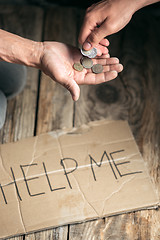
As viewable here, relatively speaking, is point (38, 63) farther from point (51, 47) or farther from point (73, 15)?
point (73, 15)

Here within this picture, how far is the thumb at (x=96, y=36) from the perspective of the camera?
2.85 ft

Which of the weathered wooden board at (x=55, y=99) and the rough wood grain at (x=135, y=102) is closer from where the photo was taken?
the rough wood grain at (x=135, y=102)

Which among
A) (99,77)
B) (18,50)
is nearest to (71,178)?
(99,77)

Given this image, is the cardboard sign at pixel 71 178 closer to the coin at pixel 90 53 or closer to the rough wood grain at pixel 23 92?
the rough wood grain at pixel 23 92

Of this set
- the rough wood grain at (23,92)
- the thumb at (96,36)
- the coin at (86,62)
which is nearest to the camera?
the thumb at (96,36)

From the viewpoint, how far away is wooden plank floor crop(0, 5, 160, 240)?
92 centimetres

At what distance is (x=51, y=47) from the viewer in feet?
3.16

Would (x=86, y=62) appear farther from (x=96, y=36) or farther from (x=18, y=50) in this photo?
(x=18, y=50)

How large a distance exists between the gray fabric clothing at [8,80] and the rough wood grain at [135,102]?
0.88 ft

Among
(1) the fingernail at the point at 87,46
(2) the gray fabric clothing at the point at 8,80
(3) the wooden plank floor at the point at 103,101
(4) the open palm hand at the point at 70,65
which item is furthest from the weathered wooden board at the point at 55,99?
(1) the fingernail at the point at 87,46

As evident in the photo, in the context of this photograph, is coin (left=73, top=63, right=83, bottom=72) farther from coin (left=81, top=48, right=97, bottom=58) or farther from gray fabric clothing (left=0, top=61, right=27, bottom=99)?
gray fabric clothing (left=0, top=61, right=27, bottom=99)

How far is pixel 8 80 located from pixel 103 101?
1.35 feet

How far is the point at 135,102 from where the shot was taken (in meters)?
1.18

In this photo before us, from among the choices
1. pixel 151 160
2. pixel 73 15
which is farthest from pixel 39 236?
pixel 73 15
